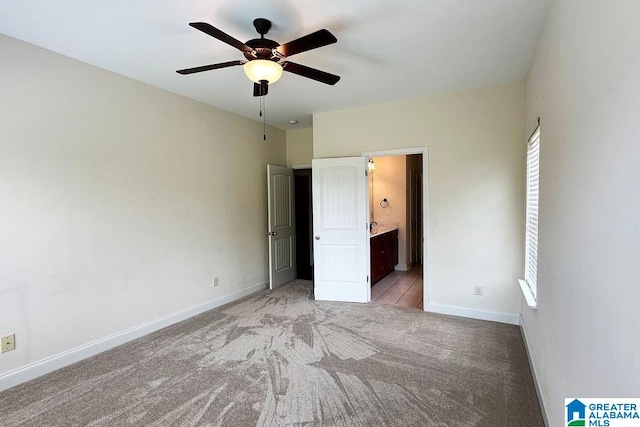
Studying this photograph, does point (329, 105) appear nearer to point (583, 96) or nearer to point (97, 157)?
point (97, 157)

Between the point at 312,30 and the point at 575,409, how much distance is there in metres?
2.73

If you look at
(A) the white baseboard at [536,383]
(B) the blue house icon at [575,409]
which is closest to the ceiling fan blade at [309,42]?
(B) the blue house icon at [575,409]

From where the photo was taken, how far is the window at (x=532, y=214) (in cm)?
281

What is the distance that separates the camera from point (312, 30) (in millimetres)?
2480

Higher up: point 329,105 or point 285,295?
point 329,105

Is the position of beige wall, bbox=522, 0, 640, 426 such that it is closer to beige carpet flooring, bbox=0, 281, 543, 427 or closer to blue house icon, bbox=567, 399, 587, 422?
blue house icon, bbox=567, 399, 587, 422

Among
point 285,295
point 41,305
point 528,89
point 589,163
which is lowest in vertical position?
point 285,295

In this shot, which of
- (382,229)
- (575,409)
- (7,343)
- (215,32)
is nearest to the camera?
(575,409)

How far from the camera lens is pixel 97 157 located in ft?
10.00

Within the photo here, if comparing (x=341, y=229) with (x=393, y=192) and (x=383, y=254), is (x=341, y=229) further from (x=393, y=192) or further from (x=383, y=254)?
(x=393, y=192)

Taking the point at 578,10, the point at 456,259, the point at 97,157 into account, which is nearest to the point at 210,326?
the point at 97,157

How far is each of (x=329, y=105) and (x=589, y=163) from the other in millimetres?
3366

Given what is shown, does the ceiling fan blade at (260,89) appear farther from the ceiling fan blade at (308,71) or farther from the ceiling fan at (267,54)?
the ceiling fan blade at (308,71)

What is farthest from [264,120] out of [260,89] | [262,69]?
[262,69]
